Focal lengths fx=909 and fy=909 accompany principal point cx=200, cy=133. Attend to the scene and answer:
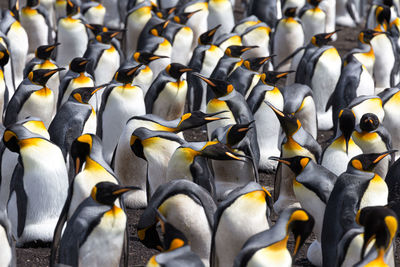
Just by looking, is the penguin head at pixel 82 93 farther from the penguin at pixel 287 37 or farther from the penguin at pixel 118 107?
the penguin at pixel 287 37

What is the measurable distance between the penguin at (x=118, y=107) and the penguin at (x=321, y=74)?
214cm

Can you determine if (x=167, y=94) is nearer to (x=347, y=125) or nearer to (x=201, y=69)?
(x=201, y=69)

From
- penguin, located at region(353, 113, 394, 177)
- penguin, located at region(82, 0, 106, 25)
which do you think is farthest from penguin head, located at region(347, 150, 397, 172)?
penguin, located at region(82, 0, 106, 25)

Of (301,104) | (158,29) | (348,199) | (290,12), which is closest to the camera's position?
(348,199)

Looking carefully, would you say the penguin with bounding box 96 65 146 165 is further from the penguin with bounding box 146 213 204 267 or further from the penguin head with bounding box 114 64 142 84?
the penguin with bounding box 146 213 204 267

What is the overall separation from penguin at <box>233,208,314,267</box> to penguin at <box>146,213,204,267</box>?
38cm

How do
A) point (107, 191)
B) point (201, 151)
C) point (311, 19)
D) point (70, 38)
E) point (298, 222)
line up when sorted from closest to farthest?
point (298, 222)
point (107, 191)
point (201, 151)
point (70, 38)
point (311, 19)

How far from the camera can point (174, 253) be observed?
417 cm

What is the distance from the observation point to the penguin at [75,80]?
8000mm

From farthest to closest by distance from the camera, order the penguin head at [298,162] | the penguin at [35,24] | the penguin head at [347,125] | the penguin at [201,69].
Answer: the penguin at [35,24] < the penguin at [201,69] < the penguin head at [347,125] < the penguin head at [298,162]

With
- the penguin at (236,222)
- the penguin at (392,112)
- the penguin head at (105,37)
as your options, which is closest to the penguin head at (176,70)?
Result: the penguin head at (105,37)

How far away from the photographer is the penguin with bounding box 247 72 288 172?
305 inches

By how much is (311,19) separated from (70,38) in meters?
3.23

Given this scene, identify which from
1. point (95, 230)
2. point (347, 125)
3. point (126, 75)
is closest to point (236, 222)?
point (95, 230)
